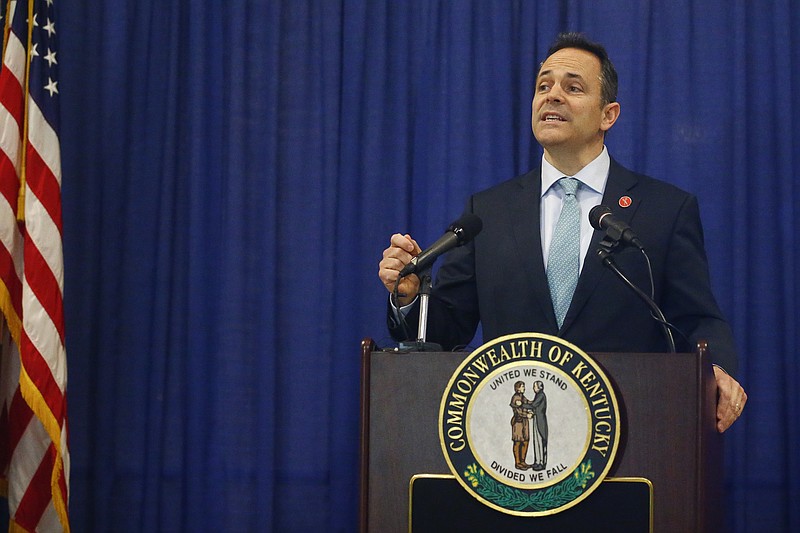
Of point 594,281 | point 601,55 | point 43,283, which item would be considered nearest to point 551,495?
point 594,281

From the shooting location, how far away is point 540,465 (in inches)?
67.7

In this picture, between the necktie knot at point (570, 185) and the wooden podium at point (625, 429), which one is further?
the necktie knot at point (570, 185)

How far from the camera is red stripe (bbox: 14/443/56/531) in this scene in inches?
127

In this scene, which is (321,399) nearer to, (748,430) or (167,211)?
(167,211)

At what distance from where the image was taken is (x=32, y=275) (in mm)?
3246

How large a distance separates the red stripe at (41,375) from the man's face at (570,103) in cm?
181

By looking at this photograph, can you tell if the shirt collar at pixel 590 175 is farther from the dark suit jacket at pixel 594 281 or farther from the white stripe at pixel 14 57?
the white stripe at pixel 14 57

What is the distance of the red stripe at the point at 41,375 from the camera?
3.20 metres

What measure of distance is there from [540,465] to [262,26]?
2.63 metres

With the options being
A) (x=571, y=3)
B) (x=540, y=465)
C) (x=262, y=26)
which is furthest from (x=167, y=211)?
(x=540, y=465)

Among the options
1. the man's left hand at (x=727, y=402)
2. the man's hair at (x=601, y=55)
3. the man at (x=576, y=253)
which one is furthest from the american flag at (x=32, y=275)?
the man's left hand at (x=727, y=402)

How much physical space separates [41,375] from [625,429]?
2.17 meters

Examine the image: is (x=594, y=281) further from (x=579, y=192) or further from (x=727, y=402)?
(x=727, y=402)

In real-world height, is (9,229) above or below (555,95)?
below
